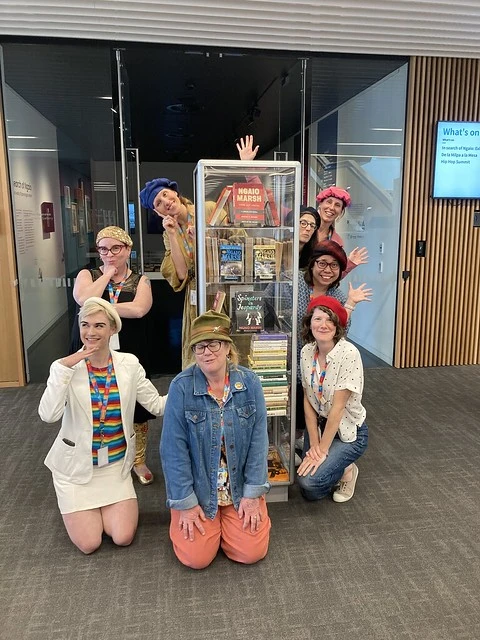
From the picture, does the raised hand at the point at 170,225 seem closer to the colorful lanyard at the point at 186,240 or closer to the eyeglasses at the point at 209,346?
the colorful lanyard at the point at 186,240

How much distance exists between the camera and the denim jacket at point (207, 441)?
7.29 ft

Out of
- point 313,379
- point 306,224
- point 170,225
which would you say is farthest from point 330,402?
point 170,225

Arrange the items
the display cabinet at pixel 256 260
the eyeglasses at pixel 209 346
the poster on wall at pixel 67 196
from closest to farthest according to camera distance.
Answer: the eyeglasses at pixel 209 346, the display cabinet at pixel 256 260, the poster on wall at pixel 67 196

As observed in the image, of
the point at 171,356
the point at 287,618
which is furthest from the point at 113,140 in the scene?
the point at 287,618

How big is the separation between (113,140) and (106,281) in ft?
8.61

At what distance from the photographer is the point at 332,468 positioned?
271cm

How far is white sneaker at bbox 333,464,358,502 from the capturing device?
9.16ft

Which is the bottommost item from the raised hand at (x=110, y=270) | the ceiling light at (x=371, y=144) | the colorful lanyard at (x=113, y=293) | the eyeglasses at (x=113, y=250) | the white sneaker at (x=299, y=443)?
the white sneaker at (x=299, y=443)

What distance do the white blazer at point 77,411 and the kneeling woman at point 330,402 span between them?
945 mm

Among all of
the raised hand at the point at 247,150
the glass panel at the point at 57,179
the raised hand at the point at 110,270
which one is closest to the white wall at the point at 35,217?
the glass panel at the point at 57,179

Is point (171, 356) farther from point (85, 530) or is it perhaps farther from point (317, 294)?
point (85, 530)

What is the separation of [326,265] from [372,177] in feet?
9.67

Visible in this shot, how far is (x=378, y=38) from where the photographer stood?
426 cm

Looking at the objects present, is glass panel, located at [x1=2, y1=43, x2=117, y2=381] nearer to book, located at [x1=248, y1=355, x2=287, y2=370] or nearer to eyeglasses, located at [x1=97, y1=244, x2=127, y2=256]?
eyeglasses, located at [x1=97, y1=244, x2=127, y2=256]
